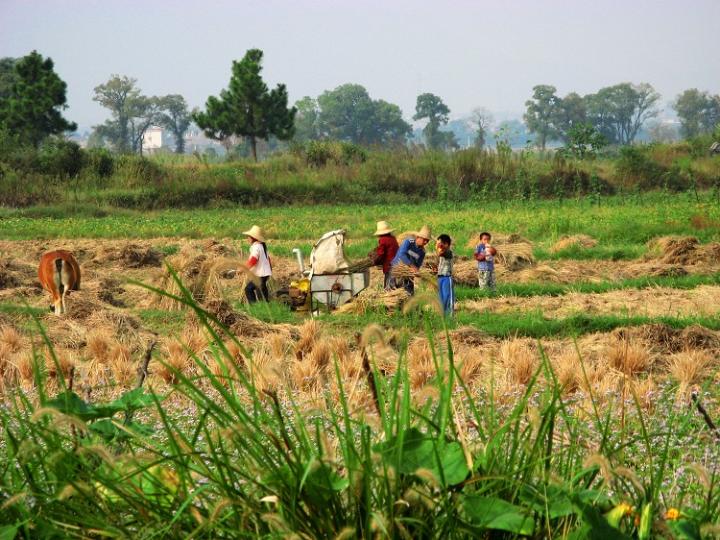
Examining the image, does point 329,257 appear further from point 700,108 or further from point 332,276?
point 700,108

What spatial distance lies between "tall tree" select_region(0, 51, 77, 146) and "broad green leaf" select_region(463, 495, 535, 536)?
44.0 meters

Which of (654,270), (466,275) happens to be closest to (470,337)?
(466,275)

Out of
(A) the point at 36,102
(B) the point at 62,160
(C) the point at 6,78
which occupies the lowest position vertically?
(B) the point at 62,160

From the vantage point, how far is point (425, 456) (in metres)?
2.41

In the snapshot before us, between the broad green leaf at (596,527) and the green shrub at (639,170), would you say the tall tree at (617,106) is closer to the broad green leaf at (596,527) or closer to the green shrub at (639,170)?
the green shrub at (639,170)

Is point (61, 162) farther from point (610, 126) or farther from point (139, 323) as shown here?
point (610, 126)

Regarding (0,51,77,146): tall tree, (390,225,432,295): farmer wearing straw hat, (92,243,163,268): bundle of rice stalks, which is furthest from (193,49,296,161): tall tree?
(390,225,432,295): farmer wearing straw hat

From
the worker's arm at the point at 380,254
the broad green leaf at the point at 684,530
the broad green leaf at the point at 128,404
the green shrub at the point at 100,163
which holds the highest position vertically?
the green shrub at the point at 100,163

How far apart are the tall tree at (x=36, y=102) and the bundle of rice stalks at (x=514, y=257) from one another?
32.9 meters

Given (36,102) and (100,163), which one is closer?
(100,163)

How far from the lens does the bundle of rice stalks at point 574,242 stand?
1650cm

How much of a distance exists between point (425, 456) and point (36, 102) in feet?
145

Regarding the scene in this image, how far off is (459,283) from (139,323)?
4.76 m

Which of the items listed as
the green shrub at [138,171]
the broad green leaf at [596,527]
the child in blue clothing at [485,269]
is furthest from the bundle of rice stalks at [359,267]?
the green shrub at [138,171]
